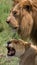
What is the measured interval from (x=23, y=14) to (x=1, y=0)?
2666mm

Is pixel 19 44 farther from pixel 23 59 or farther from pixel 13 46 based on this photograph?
pixel 23 59

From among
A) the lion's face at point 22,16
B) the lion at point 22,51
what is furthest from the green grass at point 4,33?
the lion at point 22,51

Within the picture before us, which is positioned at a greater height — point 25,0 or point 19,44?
point 25,0

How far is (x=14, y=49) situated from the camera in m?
2.32

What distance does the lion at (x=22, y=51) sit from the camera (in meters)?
2.31

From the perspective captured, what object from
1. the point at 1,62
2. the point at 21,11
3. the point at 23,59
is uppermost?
the point at 21,11

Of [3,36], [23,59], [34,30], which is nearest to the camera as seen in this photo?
[23,59]

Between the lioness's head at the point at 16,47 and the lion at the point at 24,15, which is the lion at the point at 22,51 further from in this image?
the lion at the point at 24,15

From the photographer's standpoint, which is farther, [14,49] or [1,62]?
[1,62]

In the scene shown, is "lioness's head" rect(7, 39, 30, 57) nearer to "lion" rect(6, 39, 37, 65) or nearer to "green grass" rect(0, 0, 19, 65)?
"lion" rect(6, 39, 37, 65)

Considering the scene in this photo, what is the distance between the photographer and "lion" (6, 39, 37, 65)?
231 centimetres

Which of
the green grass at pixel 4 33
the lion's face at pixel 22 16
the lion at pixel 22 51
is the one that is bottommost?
the green grass at pixel 4 33

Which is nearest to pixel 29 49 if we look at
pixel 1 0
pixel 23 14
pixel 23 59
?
pixel 23 59

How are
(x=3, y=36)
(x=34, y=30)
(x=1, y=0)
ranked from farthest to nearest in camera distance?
(x=1, y=0), (x=3, y=36), (x=34, y=30)
